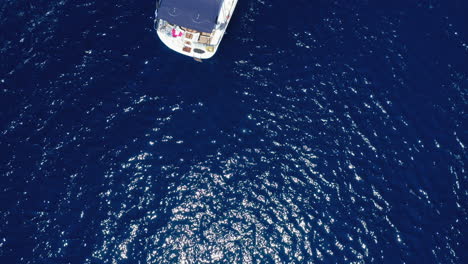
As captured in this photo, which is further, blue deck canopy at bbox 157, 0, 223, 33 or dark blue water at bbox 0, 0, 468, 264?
blue deck canopy at bbox 157, 0, 223, 33

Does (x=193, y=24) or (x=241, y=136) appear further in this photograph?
(x=241, y=136)

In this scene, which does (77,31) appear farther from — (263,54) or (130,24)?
(263,54)

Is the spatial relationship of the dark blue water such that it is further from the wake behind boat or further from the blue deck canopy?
the blue deck canopy

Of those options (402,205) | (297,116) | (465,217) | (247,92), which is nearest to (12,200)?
(247,92)

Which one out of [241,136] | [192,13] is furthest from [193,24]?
[241,136]

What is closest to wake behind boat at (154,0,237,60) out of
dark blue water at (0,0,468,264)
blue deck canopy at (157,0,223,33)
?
blue deck canopy at (157,0,223,33)

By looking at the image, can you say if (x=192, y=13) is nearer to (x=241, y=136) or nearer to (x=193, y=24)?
(x=193, y=24)

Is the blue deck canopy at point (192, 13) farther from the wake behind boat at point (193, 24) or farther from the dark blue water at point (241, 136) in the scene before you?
the dark blue water at point (241, 136)
